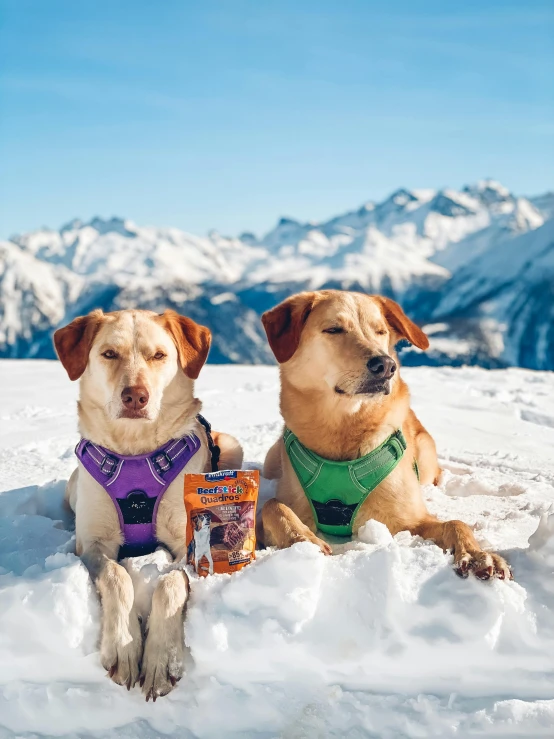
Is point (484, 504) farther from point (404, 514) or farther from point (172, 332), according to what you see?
point (172, 332)

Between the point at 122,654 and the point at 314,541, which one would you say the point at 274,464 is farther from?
the point at 122,654

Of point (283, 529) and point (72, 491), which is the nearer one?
point (283, 529)

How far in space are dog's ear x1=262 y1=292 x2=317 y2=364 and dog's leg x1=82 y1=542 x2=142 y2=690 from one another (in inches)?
64.1

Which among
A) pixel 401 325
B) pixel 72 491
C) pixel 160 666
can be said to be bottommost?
pixel 72 491

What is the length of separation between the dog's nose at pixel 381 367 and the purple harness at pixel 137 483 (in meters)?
1.20

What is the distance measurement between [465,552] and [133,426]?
6.35 ft

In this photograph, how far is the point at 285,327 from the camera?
157 inches

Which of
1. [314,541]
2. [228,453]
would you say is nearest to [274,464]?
[228,453]

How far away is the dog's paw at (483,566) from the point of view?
9.57 feet

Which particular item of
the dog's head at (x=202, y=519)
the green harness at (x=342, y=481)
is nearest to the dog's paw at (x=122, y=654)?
the dog's head at (x=202, y=519)

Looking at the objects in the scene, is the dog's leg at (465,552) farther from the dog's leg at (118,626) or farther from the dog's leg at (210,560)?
the dog's leg at (118,626)

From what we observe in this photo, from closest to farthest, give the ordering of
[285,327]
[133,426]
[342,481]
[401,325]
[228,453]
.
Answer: [133,426] → [342,481] → [285,327] → [401,325] → [228,453]

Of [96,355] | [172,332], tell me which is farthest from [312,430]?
[96,355]

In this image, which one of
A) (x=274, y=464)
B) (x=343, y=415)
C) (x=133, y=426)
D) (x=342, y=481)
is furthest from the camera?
(x=274, y=464)
